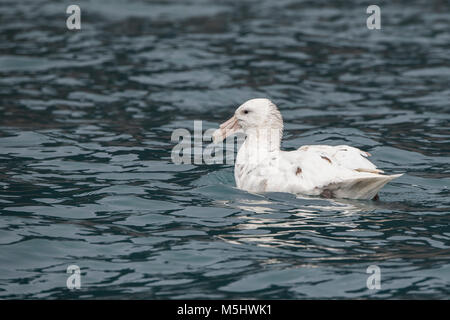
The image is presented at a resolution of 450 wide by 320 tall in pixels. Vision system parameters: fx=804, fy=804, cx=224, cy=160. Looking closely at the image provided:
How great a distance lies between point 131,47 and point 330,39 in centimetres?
444

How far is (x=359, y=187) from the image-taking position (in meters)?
8.73

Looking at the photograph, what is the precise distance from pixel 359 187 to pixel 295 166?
0.77 m

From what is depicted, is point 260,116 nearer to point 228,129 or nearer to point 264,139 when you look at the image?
point 264,139

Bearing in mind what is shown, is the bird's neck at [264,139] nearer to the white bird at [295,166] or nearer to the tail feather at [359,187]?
the white bird at [295,166]

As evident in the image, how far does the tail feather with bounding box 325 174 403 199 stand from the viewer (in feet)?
27.8

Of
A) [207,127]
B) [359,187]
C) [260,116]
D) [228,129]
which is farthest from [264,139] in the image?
[207,127]

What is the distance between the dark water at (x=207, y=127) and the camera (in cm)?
730

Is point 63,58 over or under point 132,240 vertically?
over

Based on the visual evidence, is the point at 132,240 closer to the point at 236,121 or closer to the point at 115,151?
the point at 236,121

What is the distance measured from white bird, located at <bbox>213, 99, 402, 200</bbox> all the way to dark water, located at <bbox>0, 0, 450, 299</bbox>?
177 mm

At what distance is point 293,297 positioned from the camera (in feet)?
22.2

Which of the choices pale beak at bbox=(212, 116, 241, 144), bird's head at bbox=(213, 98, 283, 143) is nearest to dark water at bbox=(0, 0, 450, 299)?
pale beak at bbox=(212, 116, 241, 144)

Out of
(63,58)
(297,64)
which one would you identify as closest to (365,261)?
(297,64)

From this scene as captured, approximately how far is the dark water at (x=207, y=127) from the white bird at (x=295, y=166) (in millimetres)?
177
